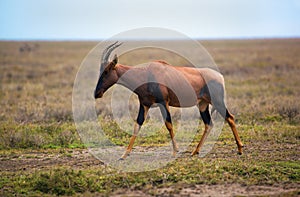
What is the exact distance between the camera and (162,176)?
813 cm

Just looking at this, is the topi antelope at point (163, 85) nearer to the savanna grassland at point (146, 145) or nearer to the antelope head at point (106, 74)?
the antelope head at point (106, 74)

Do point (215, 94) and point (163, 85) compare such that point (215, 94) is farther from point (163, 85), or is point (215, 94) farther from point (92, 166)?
point (92, 166)

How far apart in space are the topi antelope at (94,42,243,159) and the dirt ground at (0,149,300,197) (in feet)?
3.88

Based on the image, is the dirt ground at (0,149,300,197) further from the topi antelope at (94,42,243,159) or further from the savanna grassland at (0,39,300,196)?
the topi antelope at (94,42,243,159)

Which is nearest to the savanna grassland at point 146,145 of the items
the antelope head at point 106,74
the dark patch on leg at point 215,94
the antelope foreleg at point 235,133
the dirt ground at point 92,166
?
the dirt ground at point 92,166

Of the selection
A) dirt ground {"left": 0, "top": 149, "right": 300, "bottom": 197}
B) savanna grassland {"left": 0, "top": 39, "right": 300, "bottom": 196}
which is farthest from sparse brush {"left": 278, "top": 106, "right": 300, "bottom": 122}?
dirt ground {"left": 0, "top": 149, "right": 300, "bottom": 197}

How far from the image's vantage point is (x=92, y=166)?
9164 mm

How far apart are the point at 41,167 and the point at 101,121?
4516mm

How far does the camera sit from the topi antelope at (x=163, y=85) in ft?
31.4

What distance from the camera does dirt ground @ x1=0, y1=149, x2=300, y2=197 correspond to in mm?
7391

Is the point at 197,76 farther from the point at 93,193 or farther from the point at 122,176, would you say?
the point at 93,193

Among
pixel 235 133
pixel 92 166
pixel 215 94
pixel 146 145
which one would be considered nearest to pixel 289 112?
pixel 235 133

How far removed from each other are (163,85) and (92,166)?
2330 mm

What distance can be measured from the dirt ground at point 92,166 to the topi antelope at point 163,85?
3.88 ft
